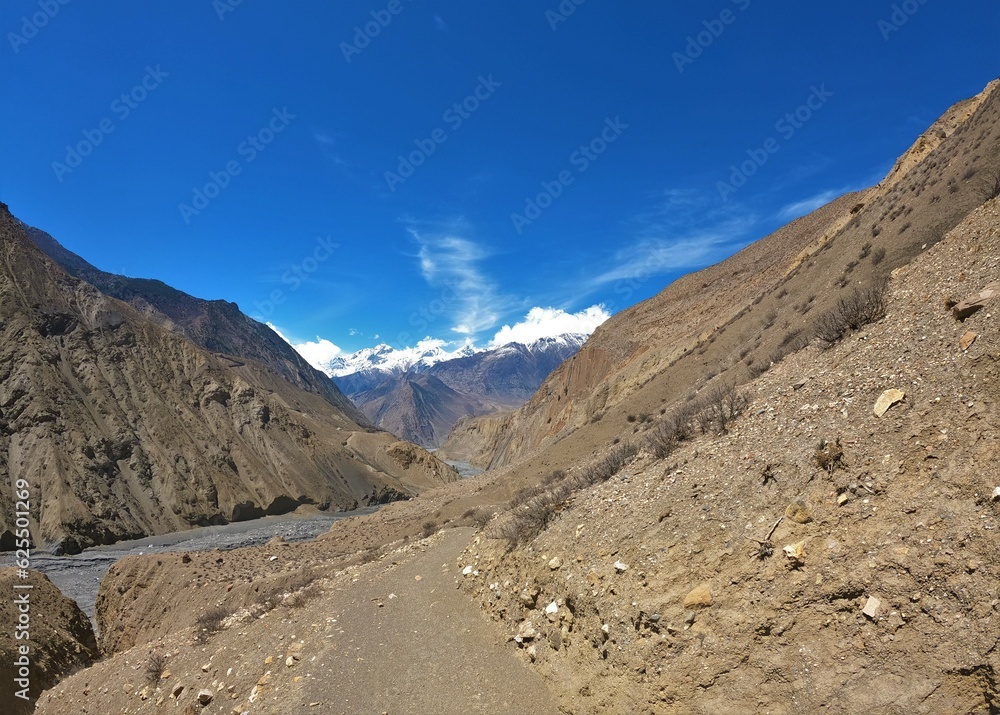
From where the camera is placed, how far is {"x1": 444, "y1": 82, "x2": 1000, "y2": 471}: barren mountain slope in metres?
15.3

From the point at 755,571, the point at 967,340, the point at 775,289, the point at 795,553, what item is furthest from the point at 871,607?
the point at 775,289

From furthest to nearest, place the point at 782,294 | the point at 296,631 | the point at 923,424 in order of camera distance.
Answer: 1. the point at 782,294
2. the point at 296,631
3. the point at 923,424

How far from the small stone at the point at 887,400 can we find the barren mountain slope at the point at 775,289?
430cm

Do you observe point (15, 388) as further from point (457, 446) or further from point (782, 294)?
point (457, 446)

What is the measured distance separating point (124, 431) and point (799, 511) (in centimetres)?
5493

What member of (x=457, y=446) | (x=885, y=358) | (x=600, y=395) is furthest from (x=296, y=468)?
(x=457, y=446)

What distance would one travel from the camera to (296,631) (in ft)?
28.8

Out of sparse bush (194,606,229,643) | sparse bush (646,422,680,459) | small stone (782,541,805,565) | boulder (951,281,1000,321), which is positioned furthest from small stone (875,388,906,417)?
sparse bush (194,606,229,643)

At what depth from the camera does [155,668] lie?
9.22m

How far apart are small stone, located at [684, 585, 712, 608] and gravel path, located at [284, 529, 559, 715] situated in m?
2.04

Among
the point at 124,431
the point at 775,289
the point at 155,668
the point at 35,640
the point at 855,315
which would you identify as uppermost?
the point at 124,431

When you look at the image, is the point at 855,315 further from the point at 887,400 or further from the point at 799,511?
the point at 799,511

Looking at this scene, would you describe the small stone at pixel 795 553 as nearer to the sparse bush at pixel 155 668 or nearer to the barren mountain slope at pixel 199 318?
the sparse bush at pixel 155 668

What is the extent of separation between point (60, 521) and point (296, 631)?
39.1m
